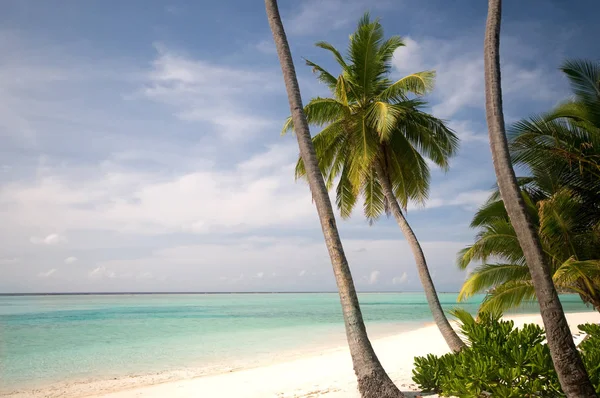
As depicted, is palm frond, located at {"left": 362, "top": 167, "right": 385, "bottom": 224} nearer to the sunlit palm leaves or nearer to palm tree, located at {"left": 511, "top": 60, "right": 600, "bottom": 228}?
the sunlit palm leaves

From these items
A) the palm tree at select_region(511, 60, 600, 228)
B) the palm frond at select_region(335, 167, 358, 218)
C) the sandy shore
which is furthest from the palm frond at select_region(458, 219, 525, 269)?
the palm frond at select_region(335, 167, 358, 218)

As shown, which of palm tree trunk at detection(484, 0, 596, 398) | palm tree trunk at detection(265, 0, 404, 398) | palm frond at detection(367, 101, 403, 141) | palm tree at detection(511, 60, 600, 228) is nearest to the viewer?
palm tree trunk at detection(484, 0, 596, 398)

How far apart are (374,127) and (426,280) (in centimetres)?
405

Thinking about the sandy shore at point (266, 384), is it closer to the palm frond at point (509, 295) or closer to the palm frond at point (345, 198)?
the palm frond at point (509, 295)

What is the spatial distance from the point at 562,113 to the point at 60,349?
2151 centimetres

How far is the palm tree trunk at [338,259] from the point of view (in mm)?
5840

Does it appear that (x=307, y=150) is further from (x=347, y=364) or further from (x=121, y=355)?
(x=121, y=355)

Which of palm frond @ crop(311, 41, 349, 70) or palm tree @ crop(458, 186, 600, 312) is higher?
palm frond @ crop(311, 41, 349, 70)

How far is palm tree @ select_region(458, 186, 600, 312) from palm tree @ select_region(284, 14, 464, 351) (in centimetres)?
215

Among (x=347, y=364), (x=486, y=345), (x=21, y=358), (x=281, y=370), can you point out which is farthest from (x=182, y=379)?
(x=486, y=345)

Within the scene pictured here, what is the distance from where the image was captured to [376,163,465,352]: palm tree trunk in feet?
28.0

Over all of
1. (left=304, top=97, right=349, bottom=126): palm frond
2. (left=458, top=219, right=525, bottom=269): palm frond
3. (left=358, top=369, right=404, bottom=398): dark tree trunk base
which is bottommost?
(left=358, top=369, right=404, bottom=398): dark tree trunk base

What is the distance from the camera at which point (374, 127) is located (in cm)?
1085

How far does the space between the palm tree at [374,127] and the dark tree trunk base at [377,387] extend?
5.00 m
